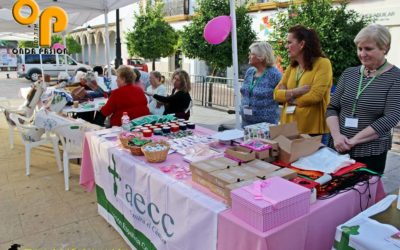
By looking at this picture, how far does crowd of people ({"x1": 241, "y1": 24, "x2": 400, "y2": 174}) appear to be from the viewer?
195cm

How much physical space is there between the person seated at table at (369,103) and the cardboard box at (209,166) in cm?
80

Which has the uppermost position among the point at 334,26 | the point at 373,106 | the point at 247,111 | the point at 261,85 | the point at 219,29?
the point at 334,26

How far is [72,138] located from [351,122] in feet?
9.74

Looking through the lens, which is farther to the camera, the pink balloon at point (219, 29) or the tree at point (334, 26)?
the tree at point (334, 26)

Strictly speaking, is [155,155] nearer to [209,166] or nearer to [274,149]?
[209,166]

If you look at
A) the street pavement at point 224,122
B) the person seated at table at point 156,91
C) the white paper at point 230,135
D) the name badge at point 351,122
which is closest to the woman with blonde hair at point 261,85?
the white paper at point 230,135

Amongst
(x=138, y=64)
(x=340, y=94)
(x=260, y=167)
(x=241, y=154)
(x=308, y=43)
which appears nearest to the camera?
(x=260, y=167)

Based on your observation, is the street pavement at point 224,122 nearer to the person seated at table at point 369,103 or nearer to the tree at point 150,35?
the person seated at table at point 369,103

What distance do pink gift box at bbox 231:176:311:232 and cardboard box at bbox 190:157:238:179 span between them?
1.04 feet

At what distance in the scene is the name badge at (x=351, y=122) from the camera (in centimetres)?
207

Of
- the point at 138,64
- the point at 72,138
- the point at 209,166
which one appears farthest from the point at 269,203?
A: the point at 138,64

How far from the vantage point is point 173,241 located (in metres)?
1.88

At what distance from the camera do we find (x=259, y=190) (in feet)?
4.65

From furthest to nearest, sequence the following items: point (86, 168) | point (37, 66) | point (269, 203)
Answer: point (37, 66)
point (86, 168)
point (269, 203)
